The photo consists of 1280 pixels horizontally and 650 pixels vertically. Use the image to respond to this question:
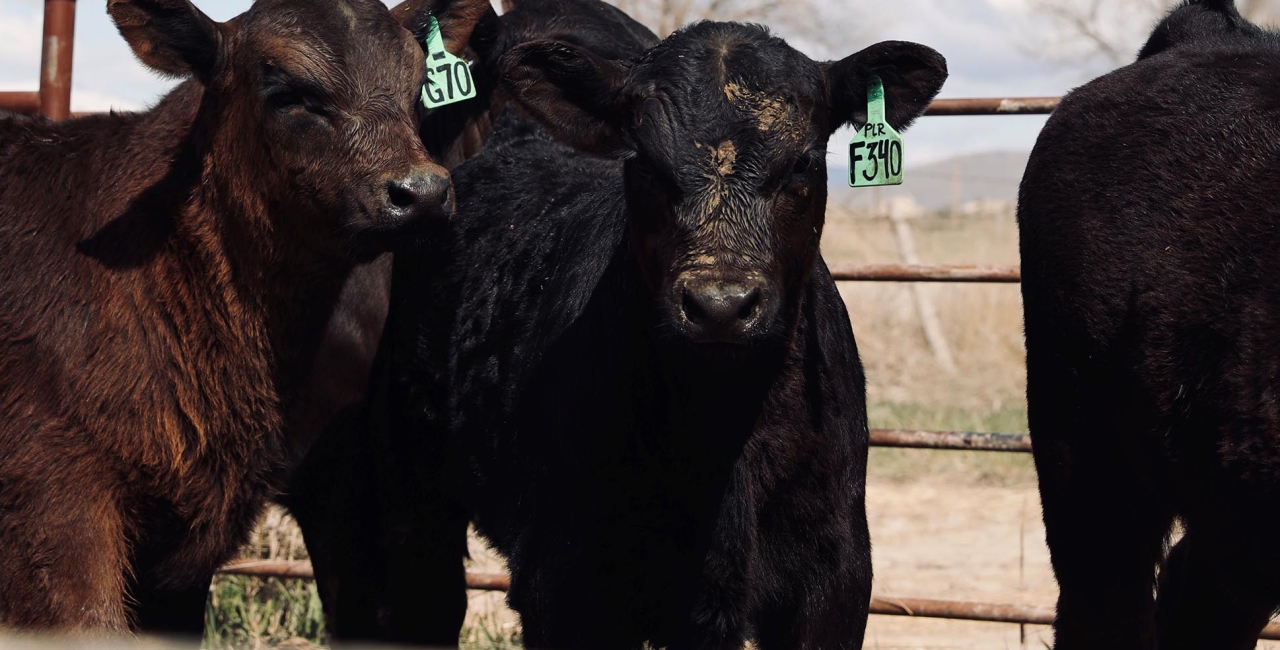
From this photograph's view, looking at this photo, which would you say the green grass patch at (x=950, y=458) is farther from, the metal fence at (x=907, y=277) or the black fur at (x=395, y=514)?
the black fur at (x=395, y=514)

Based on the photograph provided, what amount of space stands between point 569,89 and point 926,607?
8.12ft

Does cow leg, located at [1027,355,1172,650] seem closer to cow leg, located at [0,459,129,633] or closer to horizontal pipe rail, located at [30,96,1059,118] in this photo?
horizontal pipe rail, located at [30,96,1059,118]

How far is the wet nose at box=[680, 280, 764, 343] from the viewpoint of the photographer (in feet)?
9.74

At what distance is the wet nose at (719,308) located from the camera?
9.74 feet

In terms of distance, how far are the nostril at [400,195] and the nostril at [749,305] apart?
3.27ft

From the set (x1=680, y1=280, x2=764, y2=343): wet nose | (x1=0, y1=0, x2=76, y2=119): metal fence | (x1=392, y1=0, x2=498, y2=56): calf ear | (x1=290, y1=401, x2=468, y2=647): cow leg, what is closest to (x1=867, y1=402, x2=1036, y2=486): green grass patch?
(x1=290, y1=401, x2=468, y2=647): cow leg

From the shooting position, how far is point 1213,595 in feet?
13.5

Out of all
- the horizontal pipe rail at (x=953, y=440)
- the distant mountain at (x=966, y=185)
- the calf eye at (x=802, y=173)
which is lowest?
the distant mountain at (x=966, y=185)

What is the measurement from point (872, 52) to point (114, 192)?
2092 millimetres

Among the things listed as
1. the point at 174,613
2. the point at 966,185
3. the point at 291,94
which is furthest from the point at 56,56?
the point at 966,185

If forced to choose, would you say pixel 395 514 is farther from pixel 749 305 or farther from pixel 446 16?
pixel 749 305

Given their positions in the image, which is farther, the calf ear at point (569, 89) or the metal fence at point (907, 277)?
the metal fence at point (907, 277)

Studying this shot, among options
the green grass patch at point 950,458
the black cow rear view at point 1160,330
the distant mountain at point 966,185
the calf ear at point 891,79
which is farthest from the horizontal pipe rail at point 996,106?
the distant mountain at point 966,185

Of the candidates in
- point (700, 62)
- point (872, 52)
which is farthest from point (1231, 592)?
point (700, 62)
